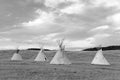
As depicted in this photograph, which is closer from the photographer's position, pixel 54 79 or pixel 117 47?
pixel 54 79

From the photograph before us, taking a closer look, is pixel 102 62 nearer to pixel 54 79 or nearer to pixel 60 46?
pixel 60 46

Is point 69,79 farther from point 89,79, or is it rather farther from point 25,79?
point 25,79

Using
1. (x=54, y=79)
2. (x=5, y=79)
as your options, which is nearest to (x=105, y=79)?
(x=54, y=79)

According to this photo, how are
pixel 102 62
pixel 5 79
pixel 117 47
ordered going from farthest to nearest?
pixel 117 47 < pixel 102 62 < pixel 5 79

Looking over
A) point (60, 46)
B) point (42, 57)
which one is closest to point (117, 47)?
point (42, 57)

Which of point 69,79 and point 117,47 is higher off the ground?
point 69,79

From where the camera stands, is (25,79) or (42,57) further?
(42,57)

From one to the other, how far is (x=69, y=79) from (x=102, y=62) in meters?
20.9

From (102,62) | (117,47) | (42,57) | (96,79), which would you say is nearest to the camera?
(96,79)

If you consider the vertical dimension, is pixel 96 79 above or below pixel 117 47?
above

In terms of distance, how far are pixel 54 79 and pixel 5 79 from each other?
316cm

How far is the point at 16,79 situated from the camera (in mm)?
15812

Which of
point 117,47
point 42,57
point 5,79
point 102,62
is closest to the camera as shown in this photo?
point 5,79

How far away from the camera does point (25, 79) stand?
1578cm
